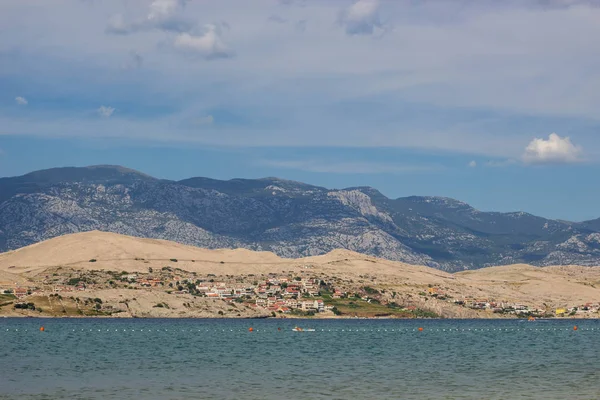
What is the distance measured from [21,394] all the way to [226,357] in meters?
43.6

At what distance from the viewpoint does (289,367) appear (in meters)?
103

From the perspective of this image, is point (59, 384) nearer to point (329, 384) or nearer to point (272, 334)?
point (329, 384)

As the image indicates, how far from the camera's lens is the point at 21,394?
75.4 m

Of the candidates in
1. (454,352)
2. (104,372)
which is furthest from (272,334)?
(104,372)

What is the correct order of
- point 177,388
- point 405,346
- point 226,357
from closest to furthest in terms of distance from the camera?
1. point 177,388
2. point 226,357
3. point 405,346

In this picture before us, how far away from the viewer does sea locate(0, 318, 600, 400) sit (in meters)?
79.4

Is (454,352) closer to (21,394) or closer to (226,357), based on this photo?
(226,357)

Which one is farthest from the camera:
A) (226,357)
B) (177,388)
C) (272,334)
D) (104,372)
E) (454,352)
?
(272,334)

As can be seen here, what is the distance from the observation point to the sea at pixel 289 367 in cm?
7938

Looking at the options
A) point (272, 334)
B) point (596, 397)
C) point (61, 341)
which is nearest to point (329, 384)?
point (596, 397)

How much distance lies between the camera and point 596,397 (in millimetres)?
76750

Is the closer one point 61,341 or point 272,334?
point 61,341

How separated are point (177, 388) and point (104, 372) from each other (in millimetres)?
16972

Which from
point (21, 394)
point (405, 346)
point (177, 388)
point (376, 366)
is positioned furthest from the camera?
point (405, 346)
